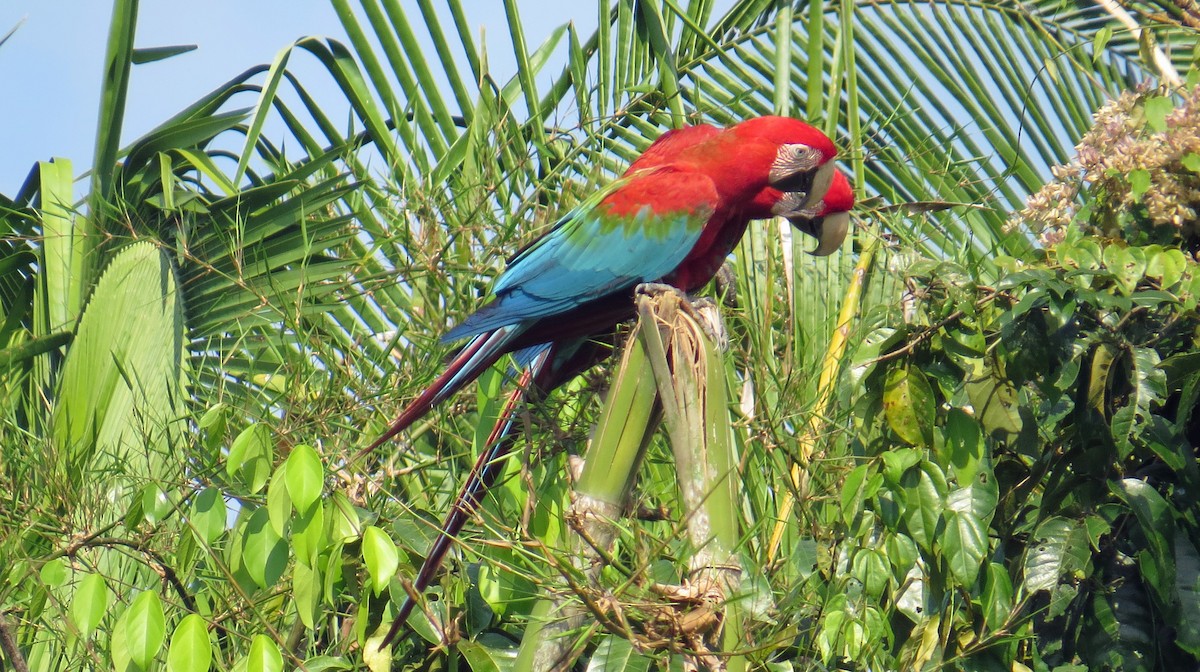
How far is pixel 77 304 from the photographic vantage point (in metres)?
2.26

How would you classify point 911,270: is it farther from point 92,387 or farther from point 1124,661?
point 92,387

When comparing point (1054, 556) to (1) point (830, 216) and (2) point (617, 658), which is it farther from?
(1) point (830, 216)

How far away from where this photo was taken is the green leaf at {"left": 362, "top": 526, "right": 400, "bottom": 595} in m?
1.32

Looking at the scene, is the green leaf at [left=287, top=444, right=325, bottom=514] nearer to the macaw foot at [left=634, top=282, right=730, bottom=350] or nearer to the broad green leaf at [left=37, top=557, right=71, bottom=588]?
the broad green leaf at [left=37, top=557, right=71, bottom=588]

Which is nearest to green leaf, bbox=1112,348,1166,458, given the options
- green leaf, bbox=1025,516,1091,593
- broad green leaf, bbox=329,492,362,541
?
green leaf, bbox=1025,516,1091,593

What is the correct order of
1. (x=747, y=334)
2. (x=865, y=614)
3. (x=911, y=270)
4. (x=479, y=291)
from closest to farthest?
1. (x=865, y=614)
2. (x=911, y=270)
3. (x=747, y=334)
4. (x=479, y=291)

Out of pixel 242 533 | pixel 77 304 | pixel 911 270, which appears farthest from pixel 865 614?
pixel 77 304

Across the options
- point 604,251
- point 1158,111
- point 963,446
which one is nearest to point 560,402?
point 604,251

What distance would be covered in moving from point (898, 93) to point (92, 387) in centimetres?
180

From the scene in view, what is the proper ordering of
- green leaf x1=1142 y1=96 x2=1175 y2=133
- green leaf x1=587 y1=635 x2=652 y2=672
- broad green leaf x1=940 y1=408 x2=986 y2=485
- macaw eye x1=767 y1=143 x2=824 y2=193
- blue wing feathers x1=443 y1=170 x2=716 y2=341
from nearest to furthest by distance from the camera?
green leaf x1=587 y1=635 x2=652 y2=672
broad green leaf x1=940 y1=408 x2=986 y2=485
green leaf x1=1142 y1=96 x2=1175 y2=133
blue wing feathers x1=443 y1=170 x2=716 y2=341
macaw eye x1=767 y1=143 x2=824 y2=193

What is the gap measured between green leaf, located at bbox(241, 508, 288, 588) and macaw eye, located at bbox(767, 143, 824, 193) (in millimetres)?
1176

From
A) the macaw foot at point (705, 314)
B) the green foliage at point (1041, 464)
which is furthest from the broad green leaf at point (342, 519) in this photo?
the green foliage at point (1041, 464)

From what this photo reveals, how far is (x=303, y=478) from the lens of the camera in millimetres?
1307

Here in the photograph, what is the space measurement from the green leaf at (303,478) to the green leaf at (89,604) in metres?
0.23
